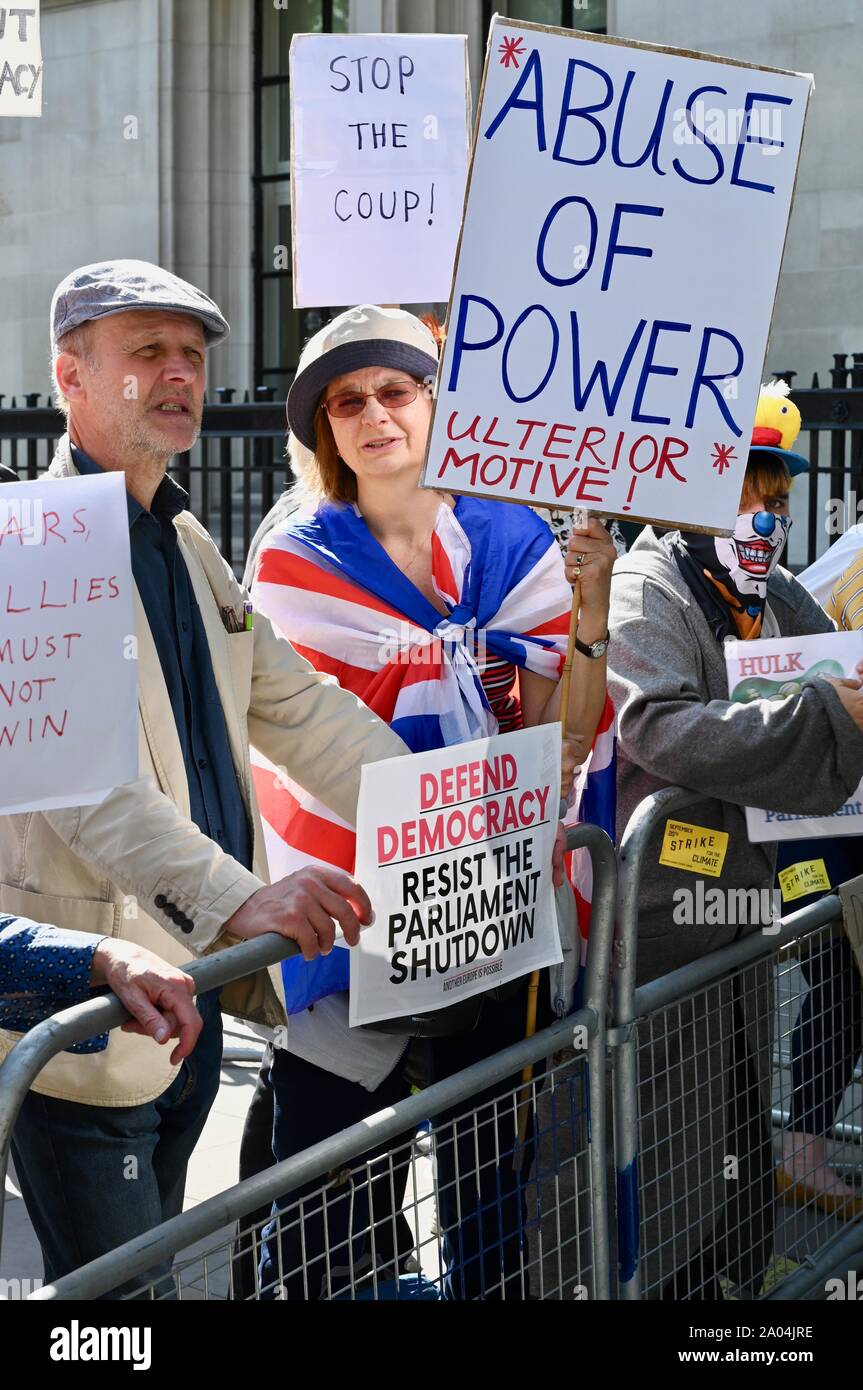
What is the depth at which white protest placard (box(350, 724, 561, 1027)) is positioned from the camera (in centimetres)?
248

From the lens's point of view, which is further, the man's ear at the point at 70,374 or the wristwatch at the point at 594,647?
the wristwatch at the point at 594,647

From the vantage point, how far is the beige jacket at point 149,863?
246 centimetres

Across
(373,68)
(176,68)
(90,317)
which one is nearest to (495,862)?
(90,317)

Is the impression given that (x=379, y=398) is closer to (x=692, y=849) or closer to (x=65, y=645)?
(x=692, y=849)

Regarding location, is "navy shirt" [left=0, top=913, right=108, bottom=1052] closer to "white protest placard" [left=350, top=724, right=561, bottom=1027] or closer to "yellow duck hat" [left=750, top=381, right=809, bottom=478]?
"white protest placard" [left=350, top=724, right=561, bottom=1027]

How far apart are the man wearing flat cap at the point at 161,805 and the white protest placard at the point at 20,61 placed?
6.82 feet

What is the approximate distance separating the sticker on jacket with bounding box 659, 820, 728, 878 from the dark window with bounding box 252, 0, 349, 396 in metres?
10.2

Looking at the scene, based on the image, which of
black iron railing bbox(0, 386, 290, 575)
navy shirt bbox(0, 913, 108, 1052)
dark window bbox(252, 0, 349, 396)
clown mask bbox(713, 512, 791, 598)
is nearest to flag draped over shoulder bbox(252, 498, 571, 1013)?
clown mask bbox(713, 512, 791, 598)

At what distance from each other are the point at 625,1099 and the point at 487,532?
1199mm

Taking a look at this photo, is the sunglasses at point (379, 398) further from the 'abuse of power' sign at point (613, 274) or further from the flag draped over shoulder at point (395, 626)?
the 'abuse of power' sign at point (613, 274)

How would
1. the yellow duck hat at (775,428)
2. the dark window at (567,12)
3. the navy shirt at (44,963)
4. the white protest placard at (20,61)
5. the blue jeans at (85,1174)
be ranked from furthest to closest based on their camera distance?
1. the dark window at (567,12)
2. the white protest placard at (20,61)
3. the yellow duck hat at (775,428)
4. the blue jeans at (85,1174)
5. the navy shirt at (44,963)

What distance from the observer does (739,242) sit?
305cm

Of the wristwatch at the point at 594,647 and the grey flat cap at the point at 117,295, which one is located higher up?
the grey flat cap at the point at 117,295

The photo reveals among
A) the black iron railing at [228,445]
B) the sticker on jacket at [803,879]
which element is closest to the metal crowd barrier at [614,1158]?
the sticker on jacket at [803,879]
